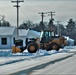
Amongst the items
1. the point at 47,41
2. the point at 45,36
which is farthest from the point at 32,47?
the point at 47,41

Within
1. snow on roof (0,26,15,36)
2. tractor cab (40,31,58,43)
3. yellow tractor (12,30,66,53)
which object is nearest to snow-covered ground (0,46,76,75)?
yellow tractor (12,30,66,53)

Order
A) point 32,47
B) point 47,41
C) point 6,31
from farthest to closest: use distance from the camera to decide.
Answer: point 6,31 < point 47,41 < point 32,47

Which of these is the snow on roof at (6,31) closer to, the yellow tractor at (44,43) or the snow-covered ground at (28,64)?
the yellow tractor at (44,43)

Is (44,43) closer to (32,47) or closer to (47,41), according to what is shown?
(47,41)

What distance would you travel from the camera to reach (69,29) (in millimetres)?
188125

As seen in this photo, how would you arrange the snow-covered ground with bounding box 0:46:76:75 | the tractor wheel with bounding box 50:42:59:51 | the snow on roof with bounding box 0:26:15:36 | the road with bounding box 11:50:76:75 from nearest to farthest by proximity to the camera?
the road with bounding box 11:50:76:75
the snow-covered ground with bounding box 0:46:76:75
the tractor wheel with bounding box 50:42:59:51
the snow on roof with bounding box 0:26:15:36

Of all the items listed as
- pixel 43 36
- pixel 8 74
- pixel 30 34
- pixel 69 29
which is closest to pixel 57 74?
pixel 8 74

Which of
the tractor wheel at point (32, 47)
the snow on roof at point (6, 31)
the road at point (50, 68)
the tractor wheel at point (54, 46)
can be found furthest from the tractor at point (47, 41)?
the snow on roof at point (6, 31)

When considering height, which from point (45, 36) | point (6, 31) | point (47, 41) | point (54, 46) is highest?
point (6, 31)

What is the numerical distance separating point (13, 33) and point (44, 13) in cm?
2532

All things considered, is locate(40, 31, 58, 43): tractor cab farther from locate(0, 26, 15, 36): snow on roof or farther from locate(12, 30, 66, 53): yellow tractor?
locate(0, 26, 15, 36): snow on roof

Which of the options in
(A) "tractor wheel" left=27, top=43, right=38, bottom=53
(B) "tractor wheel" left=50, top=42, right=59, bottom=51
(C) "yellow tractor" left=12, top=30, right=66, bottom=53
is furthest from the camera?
(B) "tractor wheel" left=50, top=42, right=59, bottom=51

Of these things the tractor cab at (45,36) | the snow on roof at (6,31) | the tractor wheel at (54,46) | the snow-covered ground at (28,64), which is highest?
the snow on roof at (6,31)

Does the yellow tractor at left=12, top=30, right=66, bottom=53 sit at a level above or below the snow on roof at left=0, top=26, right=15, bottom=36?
below
